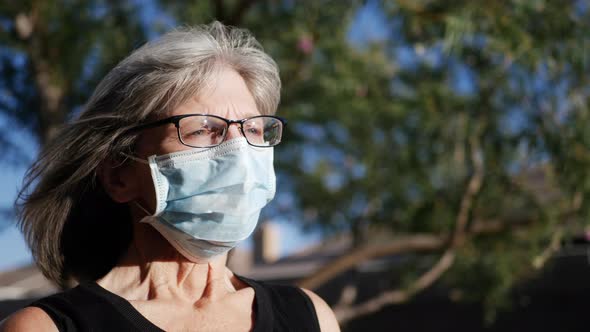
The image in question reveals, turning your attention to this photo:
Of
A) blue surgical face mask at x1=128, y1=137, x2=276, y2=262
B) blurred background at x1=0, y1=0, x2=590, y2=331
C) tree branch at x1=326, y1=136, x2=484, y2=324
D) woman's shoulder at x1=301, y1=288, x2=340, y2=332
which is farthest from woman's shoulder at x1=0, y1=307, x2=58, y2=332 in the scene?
tree branch at x1=326, y1=136, x2=484, y2=324

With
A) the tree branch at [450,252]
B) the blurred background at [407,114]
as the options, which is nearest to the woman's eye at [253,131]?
the blurred background at [407,114]

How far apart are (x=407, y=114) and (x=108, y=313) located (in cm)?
550

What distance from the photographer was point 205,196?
6.81 ft

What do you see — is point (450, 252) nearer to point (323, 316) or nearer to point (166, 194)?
point (323, 316)

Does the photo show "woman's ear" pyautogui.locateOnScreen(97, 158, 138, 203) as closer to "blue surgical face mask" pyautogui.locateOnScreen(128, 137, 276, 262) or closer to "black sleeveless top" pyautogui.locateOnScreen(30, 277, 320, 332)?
"blue surgical face mask" pyautogui.locateOnScreen(128, 137, 276, 262)

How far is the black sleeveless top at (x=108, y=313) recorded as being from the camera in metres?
1.85

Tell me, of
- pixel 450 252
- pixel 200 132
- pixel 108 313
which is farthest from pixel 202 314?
pixel 450 252

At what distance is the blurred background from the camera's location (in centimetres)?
521

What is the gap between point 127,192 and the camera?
215cm

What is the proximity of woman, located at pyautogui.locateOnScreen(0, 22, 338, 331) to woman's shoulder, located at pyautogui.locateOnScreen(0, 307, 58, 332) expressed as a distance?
0.11 m

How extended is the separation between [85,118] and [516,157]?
16.4 feet

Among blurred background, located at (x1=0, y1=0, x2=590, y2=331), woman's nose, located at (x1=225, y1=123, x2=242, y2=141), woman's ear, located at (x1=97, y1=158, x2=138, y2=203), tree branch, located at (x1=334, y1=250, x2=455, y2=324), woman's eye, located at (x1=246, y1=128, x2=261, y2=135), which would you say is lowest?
tree branch, located at (x1=334, y1=250, x2=455, y2=324)

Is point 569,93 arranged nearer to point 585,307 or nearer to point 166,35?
point 166,35

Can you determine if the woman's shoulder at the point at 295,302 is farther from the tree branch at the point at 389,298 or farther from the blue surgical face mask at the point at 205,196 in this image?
the tree branch at the point at 389,298
